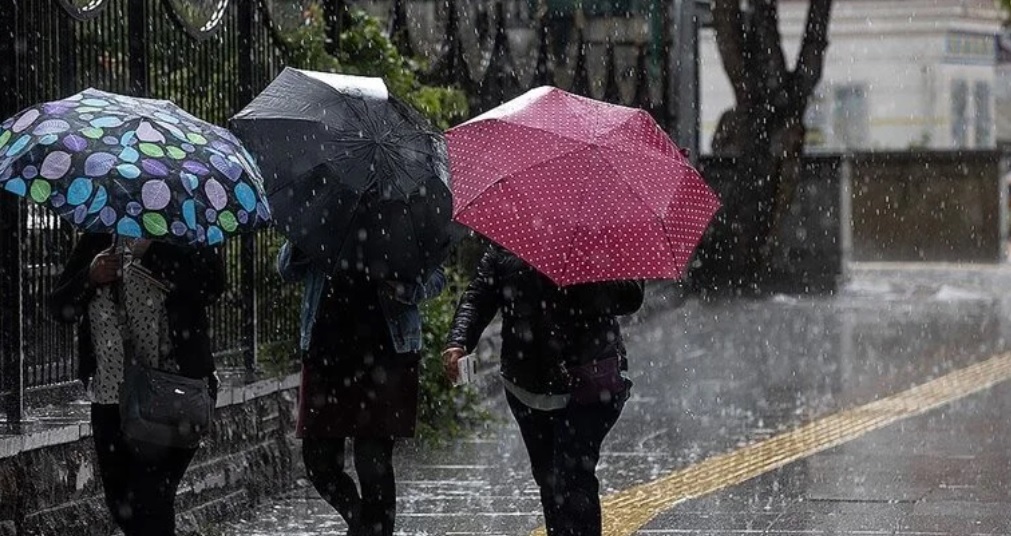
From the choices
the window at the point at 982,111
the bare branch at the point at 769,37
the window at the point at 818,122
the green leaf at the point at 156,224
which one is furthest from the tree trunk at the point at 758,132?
the window at the point at 982,111

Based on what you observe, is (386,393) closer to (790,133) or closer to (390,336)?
(390,336)

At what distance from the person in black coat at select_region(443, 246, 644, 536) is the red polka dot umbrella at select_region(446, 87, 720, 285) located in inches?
9.9

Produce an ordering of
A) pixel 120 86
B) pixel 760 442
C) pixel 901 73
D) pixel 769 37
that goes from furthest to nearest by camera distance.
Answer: pixel 901 73, pixel 769 37, pixel 760 442, pixel 120 86

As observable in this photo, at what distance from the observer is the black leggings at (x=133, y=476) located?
19.9ft

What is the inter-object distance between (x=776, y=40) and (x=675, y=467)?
1212 cm

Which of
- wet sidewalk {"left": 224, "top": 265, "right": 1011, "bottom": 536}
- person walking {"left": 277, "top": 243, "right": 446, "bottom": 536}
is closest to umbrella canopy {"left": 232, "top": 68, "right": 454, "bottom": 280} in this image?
person walking {"left": 277, "top": 243, "right": 446, "bottom": 536}

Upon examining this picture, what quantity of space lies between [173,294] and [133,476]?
0.55 metres

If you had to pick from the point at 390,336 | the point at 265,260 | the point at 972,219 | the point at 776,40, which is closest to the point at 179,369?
the point at 390,336

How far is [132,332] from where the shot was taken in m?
6.05

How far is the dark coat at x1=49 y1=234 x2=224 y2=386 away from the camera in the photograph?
6.05 metres

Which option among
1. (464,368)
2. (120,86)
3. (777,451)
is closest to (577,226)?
(464,368)

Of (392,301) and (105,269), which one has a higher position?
Answer: (105,269)

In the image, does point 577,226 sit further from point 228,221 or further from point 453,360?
point 228,221

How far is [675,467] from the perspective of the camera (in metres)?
10.2
